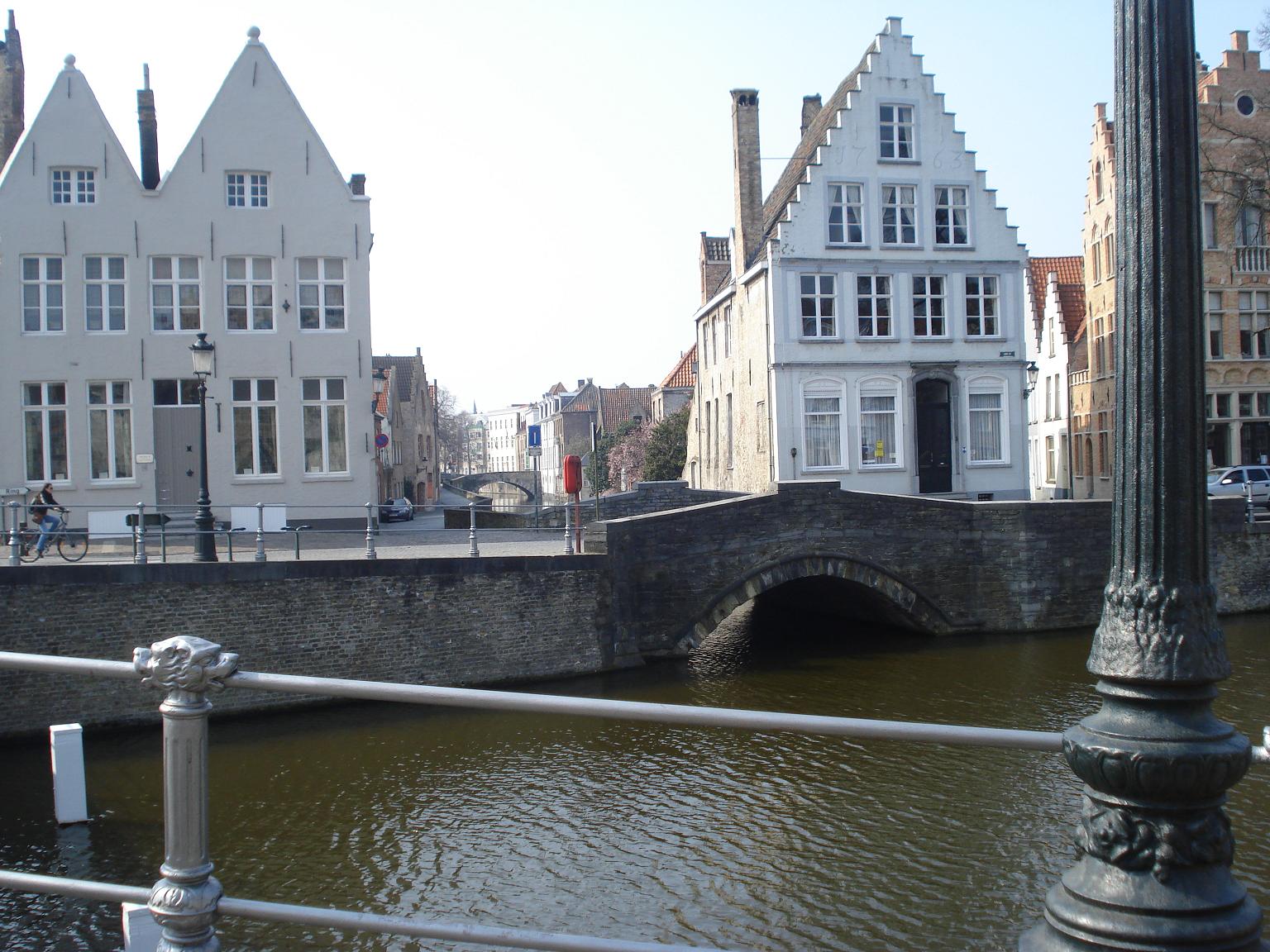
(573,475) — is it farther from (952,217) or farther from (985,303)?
(952,217)

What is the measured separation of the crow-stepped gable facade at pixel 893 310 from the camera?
29.9 meters

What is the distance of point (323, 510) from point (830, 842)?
55.4 ft

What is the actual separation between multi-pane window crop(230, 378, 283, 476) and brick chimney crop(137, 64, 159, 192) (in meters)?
6.06

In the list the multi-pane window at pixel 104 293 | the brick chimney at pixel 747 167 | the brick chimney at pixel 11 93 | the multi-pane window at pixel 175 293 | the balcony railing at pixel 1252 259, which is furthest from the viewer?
the balcony railing at pixel 1252 259

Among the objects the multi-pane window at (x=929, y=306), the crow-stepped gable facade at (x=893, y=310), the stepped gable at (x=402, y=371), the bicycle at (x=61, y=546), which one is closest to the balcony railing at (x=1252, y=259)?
the crow-stepped gable facade at (x=893, y=310)

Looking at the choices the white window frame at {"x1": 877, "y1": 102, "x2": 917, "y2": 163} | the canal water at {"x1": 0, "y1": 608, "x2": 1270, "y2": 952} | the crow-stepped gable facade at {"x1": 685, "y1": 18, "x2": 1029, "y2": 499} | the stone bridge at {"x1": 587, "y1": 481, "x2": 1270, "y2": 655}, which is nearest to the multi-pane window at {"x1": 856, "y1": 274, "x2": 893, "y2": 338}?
the crow-stepped gable facade at {"x1": 685, "y1": 18, "x2": 1029, "y2": 499}

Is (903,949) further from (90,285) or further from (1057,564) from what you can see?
(90,285)

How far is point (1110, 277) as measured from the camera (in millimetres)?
37438

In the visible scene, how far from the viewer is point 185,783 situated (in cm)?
241

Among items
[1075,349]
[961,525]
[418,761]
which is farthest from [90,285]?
[1075,349]

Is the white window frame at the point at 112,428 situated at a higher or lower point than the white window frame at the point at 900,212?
lower

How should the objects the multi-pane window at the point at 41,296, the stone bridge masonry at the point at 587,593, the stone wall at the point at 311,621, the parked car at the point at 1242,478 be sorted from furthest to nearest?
the parked car at the point at 1242,478, the multi-pane window at the point at 41,296, the stone bridge masonry at the point at 587,593, the stone wall at the point at 311,621

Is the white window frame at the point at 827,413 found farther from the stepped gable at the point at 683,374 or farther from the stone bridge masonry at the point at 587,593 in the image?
the stepped gable at the point at 683,374

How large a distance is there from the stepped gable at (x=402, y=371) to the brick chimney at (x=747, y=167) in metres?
28.5
